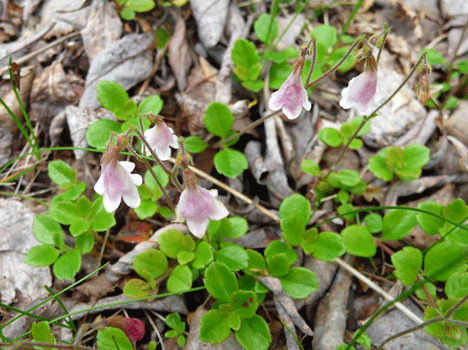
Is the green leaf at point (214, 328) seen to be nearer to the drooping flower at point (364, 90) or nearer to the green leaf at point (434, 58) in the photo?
the drooping flower at point (364, 90)

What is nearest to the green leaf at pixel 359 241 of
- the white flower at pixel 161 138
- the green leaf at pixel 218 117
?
the green leaf at pixel 218 117

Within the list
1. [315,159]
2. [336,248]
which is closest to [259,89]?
[315,159]

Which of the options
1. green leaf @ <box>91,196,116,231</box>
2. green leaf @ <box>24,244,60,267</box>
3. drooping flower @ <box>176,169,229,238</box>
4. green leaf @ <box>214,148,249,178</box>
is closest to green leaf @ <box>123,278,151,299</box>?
green leaf @ <box>91,196,116,231</box>

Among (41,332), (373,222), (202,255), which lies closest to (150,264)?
(202,255)

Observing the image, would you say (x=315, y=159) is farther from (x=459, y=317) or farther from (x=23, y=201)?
(x=23, y=201)

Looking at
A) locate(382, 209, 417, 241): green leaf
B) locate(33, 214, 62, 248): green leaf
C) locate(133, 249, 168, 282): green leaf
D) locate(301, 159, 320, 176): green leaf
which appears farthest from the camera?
locate(301, 159, 320, 176): green leaf

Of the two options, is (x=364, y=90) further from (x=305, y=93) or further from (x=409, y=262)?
(x=409, y=262)

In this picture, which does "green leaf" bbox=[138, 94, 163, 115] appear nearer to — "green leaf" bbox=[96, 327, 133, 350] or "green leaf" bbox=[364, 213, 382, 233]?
"green leaf" bbox=[96, 327, 133, 350]
